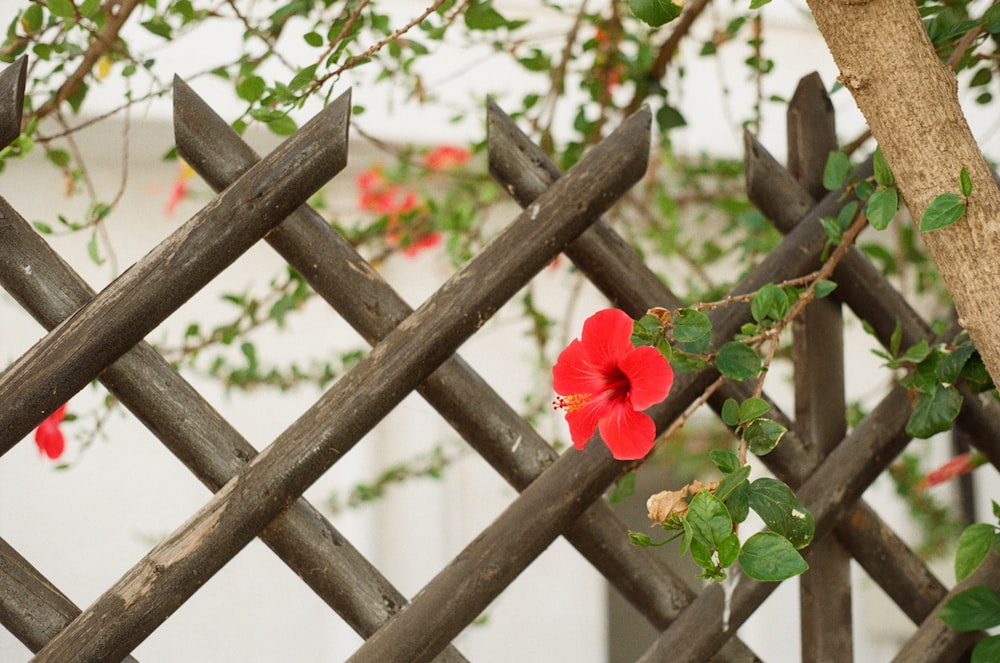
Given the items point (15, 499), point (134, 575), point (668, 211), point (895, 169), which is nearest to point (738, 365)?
point (895, 169)

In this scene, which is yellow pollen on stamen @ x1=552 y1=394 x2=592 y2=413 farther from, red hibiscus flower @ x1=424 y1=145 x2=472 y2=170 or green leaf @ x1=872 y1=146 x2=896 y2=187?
red hibiscus flower @ x1=424 y1=145 x2=472 y2=170

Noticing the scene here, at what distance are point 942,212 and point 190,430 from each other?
455 millimetres

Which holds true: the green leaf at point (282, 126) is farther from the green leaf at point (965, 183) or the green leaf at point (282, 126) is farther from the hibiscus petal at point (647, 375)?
the green leaf at point (965, 183)

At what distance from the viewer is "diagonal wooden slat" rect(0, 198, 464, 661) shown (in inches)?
23.8

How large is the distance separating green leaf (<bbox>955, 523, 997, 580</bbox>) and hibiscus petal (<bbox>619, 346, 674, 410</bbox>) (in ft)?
0.76

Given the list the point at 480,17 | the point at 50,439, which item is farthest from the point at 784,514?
the point at 50,439

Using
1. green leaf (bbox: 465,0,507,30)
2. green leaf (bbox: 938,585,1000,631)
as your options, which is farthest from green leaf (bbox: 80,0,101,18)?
green leaf (bbox: 938,585,1000,631)

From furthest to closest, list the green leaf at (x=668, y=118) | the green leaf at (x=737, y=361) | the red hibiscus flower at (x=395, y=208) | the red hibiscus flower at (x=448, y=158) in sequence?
the red hibiscus flower at (x=448, y=158)
the red hibiscus flower at (x=395, y=208)
the green leaf at (x=668, y=118)
the green leaf at (x=737, y=361)

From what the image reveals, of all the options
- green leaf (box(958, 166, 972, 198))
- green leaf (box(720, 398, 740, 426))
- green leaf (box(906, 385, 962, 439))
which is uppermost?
green leaf (box(958, 166, 972, 198))

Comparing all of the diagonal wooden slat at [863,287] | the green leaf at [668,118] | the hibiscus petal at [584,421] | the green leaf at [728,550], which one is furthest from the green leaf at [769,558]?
the green leaf at [668,118]

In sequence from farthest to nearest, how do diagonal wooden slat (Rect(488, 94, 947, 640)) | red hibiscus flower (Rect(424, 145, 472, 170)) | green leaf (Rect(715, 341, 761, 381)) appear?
red hibiscus flower (Rect(424, 145, 472, 170)) → diagonal wooden slat (Rect(488, 94, 947, 640)) → green leaf (Rect(715, 341, 761, 381))

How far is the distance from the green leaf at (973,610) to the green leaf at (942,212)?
1.09 ft

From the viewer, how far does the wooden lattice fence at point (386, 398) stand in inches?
23.4

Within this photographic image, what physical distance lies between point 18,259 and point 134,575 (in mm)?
206
